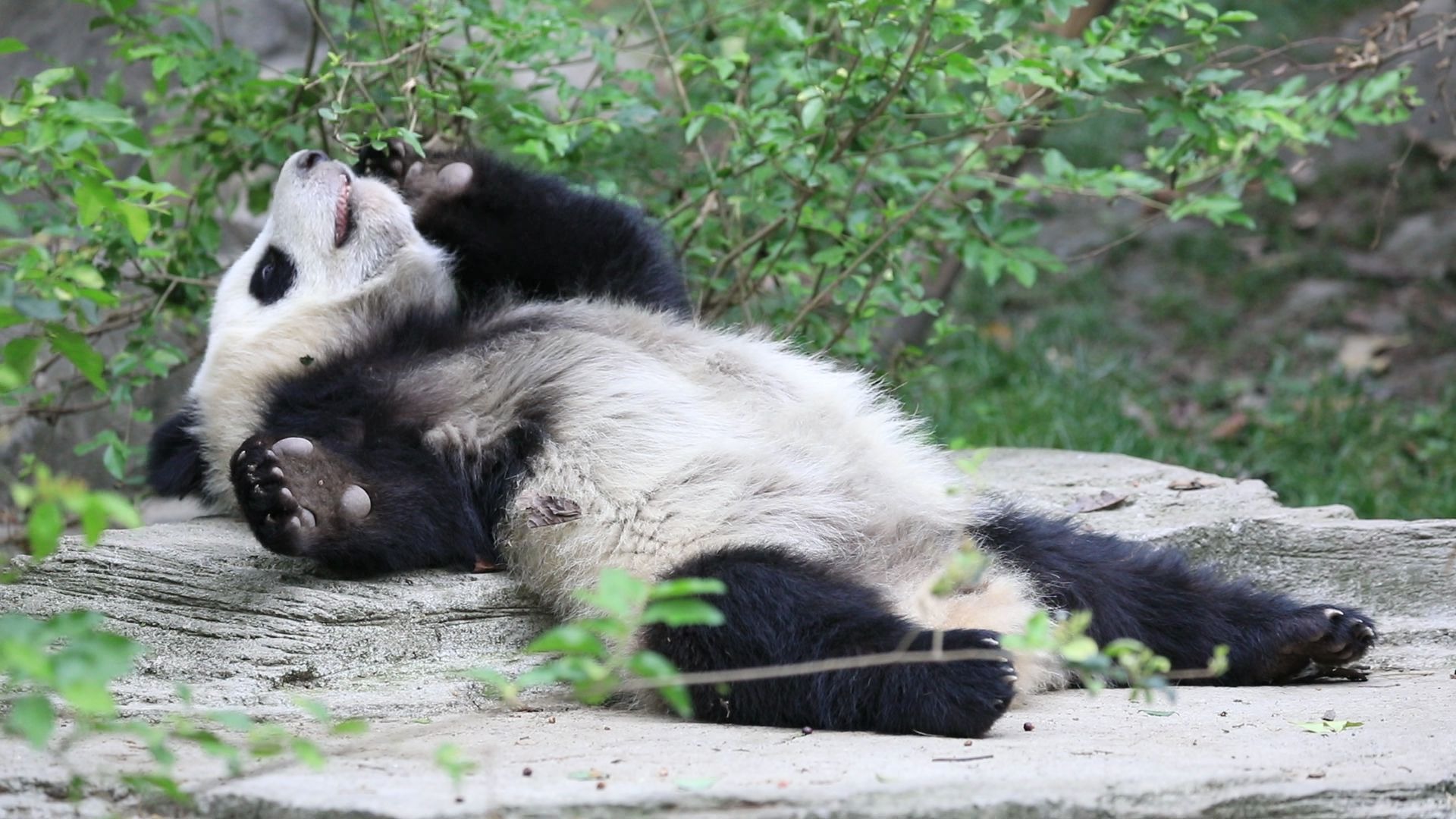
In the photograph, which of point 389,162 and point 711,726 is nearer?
point 711,726

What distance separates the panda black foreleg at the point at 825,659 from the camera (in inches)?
118

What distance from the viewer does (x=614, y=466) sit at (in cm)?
373

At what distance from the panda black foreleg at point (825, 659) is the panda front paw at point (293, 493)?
883 mm

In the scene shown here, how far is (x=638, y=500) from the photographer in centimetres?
366

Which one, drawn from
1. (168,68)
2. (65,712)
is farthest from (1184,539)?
(168,68)

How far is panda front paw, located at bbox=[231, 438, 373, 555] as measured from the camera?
11.3ft

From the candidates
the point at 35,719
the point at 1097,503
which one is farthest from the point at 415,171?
the point at 35,719

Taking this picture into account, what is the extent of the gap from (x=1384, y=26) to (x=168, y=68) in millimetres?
4094

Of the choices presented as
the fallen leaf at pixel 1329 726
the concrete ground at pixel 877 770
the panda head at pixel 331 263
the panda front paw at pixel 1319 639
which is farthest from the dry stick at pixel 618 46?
the fallen leaf at pixel 1329 726

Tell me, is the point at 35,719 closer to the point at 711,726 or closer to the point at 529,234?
the point at 711,726

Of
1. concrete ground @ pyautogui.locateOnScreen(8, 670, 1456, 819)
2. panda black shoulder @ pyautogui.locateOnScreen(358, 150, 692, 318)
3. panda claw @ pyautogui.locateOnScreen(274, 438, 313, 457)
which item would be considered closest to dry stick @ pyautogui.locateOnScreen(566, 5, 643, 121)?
panda black shoulder @ pyautogui.locateOnScreen(358, 150, 692, 318)

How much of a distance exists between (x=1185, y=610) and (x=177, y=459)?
9.56 feet

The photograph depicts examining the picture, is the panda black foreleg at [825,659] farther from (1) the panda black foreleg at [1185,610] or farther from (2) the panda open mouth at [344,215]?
(2) the panda open mouth at [344,215]

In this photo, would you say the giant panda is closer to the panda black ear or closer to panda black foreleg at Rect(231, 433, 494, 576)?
the panda black ear
